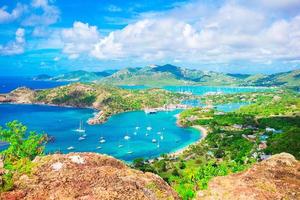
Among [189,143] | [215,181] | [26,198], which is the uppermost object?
[26,198]

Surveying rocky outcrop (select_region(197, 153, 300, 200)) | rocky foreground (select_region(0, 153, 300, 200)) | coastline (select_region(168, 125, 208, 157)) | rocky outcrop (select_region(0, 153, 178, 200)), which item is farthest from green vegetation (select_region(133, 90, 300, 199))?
rocky outcrop (select_region(0, 153, 178, 200))

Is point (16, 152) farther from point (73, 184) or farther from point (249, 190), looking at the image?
point (249, 190)

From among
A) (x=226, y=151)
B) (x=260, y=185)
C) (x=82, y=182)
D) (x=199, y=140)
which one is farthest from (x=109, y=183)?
(x=199, y=140)

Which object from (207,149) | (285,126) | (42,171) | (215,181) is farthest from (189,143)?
(42,171)

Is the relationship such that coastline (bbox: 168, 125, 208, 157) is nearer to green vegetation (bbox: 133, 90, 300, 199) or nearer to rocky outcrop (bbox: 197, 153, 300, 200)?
green vegetation (bbox: 133, 90, 300, 199)

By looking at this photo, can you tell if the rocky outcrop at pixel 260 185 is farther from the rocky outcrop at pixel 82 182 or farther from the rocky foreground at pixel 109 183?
the rocky outcrop at pixel 82 182

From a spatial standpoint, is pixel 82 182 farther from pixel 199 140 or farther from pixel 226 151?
pixel 199 140
